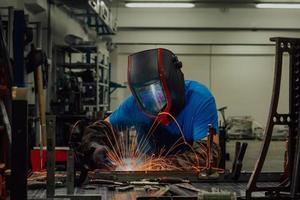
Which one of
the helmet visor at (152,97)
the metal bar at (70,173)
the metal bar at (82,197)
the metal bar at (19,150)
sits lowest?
the metal bar at (82,197)

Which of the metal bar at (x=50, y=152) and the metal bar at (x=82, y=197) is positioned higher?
the metal bar at (x=50, y=152)

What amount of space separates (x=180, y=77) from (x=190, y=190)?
2.87 feet

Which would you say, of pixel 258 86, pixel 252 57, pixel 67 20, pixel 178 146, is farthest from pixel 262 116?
pixel 178 146

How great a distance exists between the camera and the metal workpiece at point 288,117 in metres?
1.43

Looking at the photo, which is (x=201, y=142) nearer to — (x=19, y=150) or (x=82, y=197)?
(x=82, y=197)

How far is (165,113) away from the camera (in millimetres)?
2352

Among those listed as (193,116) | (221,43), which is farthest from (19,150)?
(221,43)

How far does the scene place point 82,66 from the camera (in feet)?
21.9

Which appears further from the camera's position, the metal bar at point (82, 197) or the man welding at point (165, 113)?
the man welding at point (165, 113)

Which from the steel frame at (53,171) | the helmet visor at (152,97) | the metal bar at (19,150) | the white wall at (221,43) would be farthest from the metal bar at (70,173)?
the white wall at (221,43)

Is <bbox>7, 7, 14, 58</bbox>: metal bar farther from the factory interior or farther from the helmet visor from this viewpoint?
the helmet visor

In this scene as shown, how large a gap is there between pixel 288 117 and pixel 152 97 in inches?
38.8

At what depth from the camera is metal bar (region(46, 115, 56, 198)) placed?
1407mm

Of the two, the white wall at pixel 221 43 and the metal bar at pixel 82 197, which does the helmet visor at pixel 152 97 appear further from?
the white wall at pixel 221 43
